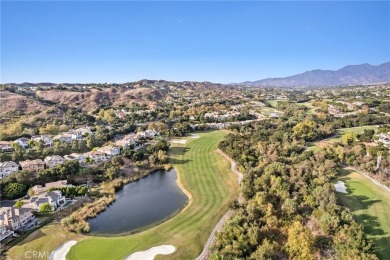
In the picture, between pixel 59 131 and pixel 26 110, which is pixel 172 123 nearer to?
pixel 59 131

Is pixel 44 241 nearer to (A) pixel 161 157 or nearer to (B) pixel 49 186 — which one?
(B) pixel 49 186

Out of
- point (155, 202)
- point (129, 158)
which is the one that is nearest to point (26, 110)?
point (129, 158)

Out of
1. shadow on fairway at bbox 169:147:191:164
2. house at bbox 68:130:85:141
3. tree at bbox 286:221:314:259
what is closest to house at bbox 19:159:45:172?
house at bbox 68:130:85:141

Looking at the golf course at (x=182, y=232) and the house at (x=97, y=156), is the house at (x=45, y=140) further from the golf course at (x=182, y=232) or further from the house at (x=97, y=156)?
the golf course at (x=182, y=232)

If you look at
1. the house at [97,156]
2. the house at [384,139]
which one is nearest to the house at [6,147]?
the house at [97,156]

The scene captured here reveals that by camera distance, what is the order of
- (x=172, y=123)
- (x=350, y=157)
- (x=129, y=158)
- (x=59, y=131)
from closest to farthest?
(x=350, y=157) < (x=129, y=158) < (x=59, y=131) < (x=172, y=123)

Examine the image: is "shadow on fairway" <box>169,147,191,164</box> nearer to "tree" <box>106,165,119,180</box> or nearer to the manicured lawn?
"tree" <box>106,165,119,180</box>
